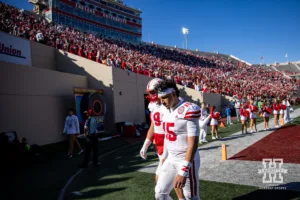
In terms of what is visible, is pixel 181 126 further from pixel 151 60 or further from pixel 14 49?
pixel 151 60

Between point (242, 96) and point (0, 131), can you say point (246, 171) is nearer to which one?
point (0, 131)

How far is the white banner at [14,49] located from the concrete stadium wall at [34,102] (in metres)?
1.74

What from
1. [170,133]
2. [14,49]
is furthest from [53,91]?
[170,133]

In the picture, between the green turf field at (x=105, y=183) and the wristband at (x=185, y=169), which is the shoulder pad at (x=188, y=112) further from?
the green turf field at (x=105, y=183)

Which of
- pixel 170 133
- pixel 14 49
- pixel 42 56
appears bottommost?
pixel 170 133

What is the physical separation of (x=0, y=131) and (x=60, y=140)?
374cm

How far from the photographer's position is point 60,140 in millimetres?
13367

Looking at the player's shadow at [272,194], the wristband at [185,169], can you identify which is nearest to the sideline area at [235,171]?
the player's shadow at [272,194]

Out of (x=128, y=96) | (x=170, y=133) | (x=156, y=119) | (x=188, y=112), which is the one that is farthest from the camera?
(x=128, y=96)

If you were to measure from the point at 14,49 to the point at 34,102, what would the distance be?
12.0 ft

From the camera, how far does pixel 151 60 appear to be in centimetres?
3338

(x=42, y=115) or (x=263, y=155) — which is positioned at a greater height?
(x=42, y=115)

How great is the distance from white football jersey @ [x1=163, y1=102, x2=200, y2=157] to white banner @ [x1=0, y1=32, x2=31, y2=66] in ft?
39.5

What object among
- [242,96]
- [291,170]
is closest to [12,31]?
[291,170]
